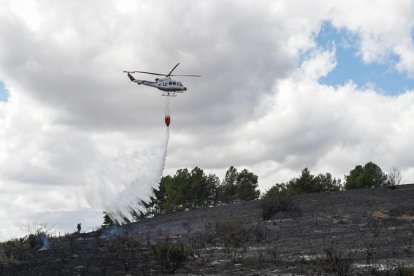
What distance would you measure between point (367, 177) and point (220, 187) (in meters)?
23.6

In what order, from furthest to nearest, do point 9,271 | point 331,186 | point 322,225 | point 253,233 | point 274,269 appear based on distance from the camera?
point 331,186 < point 322,225 < point 253,233 < point 9,271 < point 274,269

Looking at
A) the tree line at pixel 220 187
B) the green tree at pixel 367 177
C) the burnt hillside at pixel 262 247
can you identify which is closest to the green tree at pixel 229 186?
the tree line at pixel 220 187

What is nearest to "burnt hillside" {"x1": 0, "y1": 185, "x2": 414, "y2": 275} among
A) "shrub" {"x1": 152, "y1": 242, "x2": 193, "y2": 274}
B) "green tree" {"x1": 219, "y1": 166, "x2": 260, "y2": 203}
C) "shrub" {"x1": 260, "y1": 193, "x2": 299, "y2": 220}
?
"shrub" {"x1": 152, "y1": 242, "x2": 193, "y2": 274}

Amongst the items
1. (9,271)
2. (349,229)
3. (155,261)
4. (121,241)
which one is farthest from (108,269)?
(349,229)

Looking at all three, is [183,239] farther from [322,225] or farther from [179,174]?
[179,174]

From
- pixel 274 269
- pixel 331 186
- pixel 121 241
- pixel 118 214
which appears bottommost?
pixel 274 269

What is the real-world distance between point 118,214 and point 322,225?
17.2 meters

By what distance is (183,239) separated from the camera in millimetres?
32938

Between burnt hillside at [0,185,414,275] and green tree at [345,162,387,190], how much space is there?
20.9 m

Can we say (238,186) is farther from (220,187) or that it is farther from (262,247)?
(262,247)

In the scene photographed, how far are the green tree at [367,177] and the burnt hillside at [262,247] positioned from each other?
823 inches

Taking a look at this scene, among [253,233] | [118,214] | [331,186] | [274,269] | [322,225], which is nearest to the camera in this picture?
[274,269]

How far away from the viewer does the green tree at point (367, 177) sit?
68188mm

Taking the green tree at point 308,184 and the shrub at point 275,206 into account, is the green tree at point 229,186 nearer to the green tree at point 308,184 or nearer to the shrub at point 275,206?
the green tree at point 308,184
